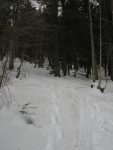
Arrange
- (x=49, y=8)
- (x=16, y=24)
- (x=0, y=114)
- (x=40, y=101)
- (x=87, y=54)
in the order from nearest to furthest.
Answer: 1. (x=16, y=24)
2. (x=0, y=114)
3. (x=40, y=101)
4. (x=49, y=8)
5. (x=87, y=54)

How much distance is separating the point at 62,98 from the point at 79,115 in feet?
10.2

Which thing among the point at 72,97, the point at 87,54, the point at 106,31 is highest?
the point at 106,31

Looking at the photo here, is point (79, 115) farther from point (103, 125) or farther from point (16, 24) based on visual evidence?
point (16, 24)

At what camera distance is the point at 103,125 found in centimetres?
867

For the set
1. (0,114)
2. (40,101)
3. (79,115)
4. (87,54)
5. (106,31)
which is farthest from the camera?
(87,54)

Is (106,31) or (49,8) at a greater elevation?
(49,8)

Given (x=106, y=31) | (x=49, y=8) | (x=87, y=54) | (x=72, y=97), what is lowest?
(x=72, y=97)

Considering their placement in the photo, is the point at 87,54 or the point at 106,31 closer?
the point at 106,31

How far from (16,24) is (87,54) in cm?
2041

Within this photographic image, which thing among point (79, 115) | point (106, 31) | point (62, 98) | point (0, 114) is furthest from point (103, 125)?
point (106, 31)

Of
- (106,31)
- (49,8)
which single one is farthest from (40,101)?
(49,8)

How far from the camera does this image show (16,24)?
6297 millimetres

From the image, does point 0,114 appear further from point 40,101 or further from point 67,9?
point 67,9

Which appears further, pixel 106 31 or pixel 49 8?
pixel 49 8
